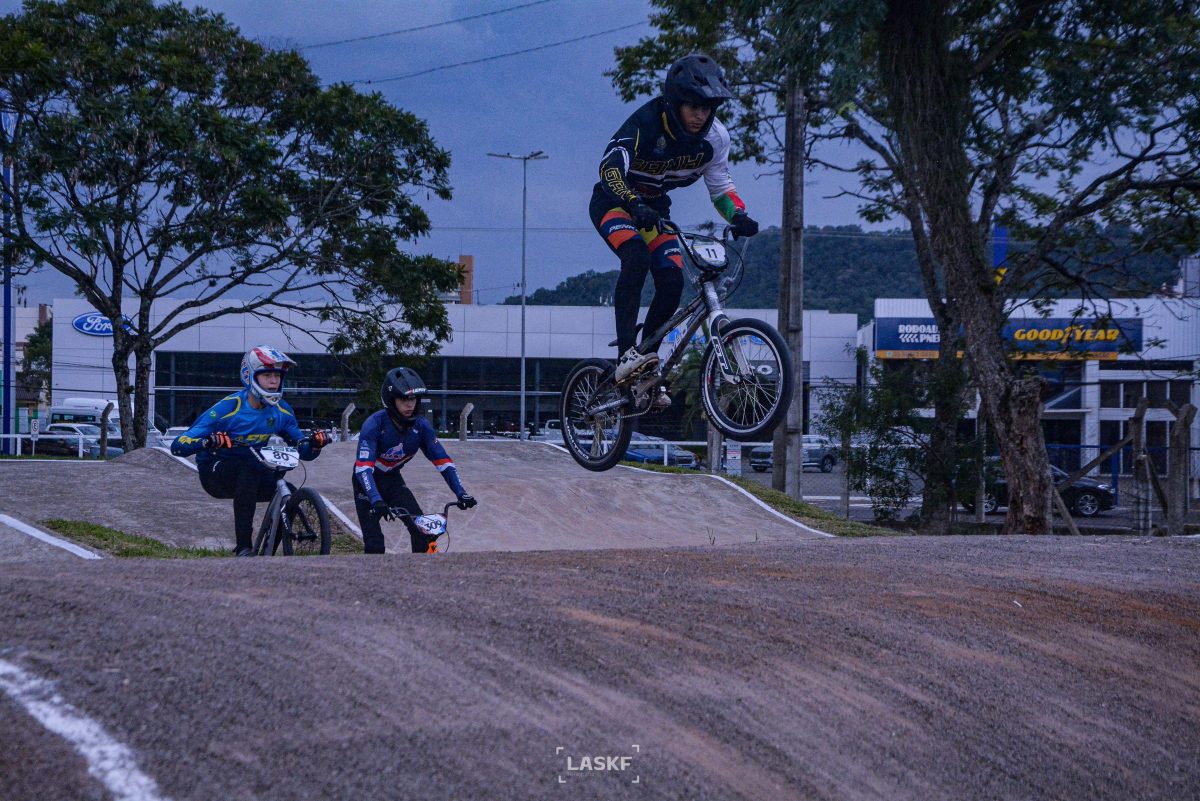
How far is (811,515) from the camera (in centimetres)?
1728

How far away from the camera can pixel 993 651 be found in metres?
4.46

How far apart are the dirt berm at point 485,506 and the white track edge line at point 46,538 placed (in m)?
2.05

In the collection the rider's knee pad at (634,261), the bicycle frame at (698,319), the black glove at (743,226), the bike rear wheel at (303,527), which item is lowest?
the bike rear wheel at (303,527)

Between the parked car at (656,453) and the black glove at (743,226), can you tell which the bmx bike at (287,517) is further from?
the parked car at (656,453)

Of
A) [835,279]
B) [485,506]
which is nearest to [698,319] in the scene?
[485,506]

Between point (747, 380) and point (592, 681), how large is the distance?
3.27 meters

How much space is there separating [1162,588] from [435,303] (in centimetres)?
1799

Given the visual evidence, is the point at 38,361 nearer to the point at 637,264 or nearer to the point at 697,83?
the point at 637,264

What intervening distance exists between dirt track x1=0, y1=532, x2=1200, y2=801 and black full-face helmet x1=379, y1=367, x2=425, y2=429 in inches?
111

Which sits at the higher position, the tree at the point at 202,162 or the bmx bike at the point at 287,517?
the tree at the point at 202,162

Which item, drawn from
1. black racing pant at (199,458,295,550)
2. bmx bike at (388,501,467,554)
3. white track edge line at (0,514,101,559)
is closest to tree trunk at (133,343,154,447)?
white track edge line at (0,514,101,559)

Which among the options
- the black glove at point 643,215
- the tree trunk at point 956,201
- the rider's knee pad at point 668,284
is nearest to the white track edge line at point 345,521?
the rider's knee pad at point 668,284

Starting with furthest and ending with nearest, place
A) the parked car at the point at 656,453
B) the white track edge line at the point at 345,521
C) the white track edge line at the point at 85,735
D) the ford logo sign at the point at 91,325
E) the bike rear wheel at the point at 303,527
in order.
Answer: the ford logo sign at the point at 91,325 < the parked car at the point at 656,453 < the white track edge line at the point at 345,521 < the bike rear wheel at the point at 303,527 < the white track edge line at the point at 85,735

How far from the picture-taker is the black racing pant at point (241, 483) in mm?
8242
